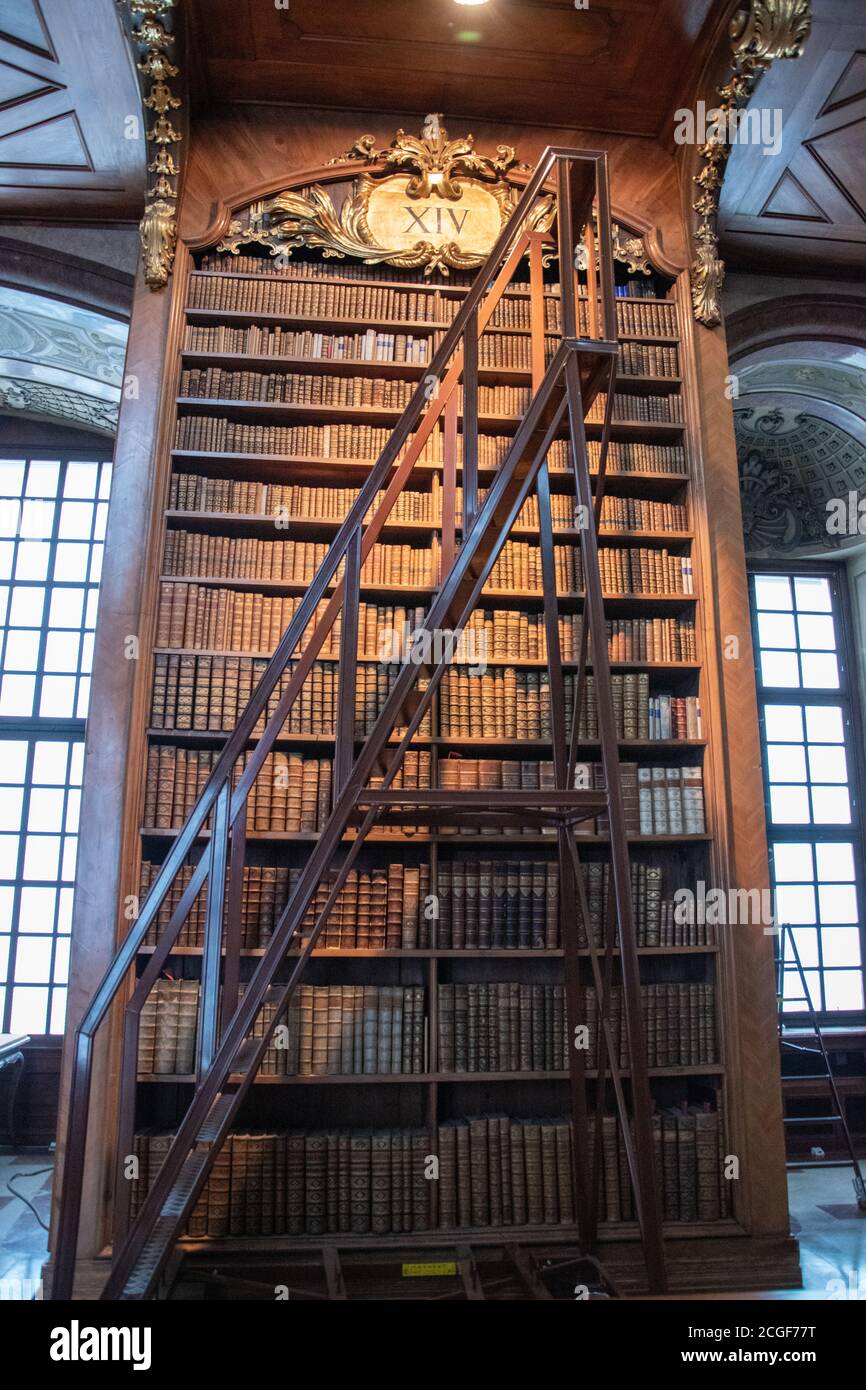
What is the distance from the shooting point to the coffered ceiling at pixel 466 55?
12.5 feet

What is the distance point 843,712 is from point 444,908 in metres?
4.42

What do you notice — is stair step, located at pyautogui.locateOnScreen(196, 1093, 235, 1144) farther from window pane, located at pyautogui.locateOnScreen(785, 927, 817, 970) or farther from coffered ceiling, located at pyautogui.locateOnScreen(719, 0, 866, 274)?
window pane, located at pyautogui.locateOnScreen(785, 927, 817, 970)

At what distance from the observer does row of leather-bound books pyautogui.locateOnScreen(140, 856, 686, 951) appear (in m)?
3.40

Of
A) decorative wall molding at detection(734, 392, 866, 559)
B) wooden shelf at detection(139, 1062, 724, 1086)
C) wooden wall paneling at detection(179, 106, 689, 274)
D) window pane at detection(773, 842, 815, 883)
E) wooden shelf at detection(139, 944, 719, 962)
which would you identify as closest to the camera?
wooden shelf at detection(139, 1062, 724, 1086)

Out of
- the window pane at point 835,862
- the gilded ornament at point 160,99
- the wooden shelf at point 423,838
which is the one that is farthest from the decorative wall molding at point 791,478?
the gilded ornament at point 160,99

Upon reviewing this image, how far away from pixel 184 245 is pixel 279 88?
0.92m

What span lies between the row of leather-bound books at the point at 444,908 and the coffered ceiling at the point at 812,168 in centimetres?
315

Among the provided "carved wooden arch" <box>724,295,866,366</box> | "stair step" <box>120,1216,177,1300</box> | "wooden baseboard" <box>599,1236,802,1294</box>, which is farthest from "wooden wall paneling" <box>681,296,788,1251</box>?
"stair step" <box>120,1216,177,1300</box>

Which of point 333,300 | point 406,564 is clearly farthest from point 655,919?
point 333,300

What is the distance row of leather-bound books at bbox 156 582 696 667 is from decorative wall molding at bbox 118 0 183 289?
55.4 inches

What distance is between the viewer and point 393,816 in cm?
Result: 288

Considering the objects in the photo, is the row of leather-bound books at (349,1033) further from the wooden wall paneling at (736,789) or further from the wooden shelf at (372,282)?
the wooden shelf at (372,282)

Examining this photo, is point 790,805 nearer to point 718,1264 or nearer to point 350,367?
point 718,1264
